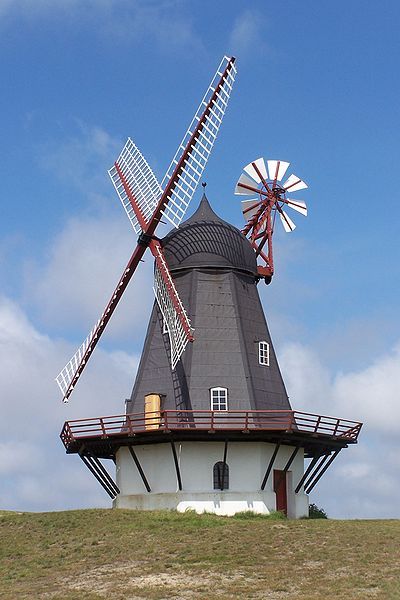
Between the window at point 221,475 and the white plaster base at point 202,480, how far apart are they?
0.49 feet

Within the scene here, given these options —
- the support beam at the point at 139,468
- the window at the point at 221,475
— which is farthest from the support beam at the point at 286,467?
the support beam at the point at 139,468

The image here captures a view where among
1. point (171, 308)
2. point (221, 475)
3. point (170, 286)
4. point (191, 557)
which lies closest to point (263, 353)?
point (171, 308)

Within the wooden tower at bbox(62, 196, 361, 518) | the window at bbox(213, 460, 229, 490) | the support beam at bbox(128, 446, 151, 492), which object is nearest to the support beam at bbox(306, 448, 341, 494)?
the wooden tower at bbox(62, 196, 361, 518)

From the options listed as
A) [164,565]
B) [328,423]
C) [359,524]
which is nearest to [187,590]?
[164,565]

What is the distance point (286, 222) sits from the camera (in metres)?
42.1

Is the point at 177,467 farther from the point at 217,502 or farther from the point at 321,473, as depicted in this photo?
the point at 321,473

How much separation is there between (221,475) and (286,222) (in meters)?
12.3

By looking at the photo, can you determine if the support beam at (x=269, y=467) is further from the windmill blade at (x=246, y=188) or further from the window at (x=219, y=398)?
the windmill blade at (x=246, y=188)

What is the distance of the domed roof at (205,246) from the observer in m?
38.2

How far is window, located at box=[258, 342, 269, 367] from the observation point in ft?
122

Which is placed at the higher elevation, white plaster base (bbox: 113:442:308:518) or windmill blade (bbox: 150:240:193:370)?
windmill blade (bbox: 150:240:193:370)

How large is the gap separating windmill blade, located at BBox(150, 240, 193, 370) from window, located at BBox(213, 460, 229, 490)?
155 inches

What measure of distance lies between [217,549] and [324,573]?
12.6 ft

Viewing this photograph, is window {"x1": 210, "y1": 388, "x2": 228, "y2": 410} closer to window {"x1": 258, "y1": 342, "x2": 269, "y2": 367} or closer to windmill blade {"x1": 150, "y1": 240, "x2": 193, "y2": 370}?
windmill blade {"x1": 150, "y1": 240, "x2": 193, "y2": 370}
